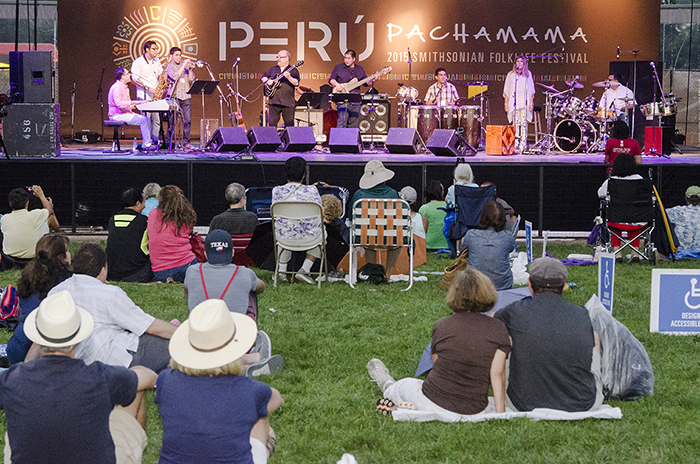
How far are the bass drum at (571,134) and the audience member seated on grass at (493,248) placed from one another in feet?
28.0

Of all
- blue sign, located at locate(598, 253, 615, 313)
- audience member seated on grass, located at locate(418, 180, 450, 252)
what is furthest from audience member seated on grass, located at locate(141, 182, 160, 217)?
blue sign, located at locate(598, 253, 615, 313)

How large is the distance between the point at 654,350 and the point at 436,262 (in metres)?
3.98

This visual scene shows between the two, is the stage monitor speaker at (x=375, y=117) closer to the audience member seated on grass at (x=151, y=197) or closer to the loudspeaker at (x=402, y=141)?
the loudspeaker at (x=402, y=141)

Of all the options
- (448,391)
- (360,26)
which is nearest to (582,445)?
(448,391)

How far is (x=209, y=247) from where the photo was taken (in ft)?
15.4

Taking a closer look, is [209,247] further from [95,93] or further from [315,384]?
[95,93]

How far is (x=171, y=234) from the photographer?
24.0 feet

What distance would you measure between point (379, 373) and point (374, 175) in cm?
364

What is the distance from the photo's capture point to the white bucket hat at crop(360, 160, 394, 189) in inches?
316

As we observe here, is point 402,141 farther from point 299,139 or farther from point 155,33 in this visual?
point 155,33

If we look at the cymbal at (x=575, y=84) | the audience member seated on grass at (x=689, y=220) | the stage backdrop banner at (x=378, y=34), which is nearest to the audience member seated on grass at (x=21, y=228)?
the audience member seated on grass at (x=689, y=220)

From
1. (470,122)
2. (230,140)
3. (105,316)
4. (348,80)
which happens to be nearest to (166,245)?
(105,316)

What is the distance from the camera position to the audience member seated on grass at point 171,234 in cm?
723

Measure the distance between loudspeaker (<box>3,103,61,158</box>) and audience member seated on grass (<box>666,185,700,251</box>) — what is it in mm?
8183
